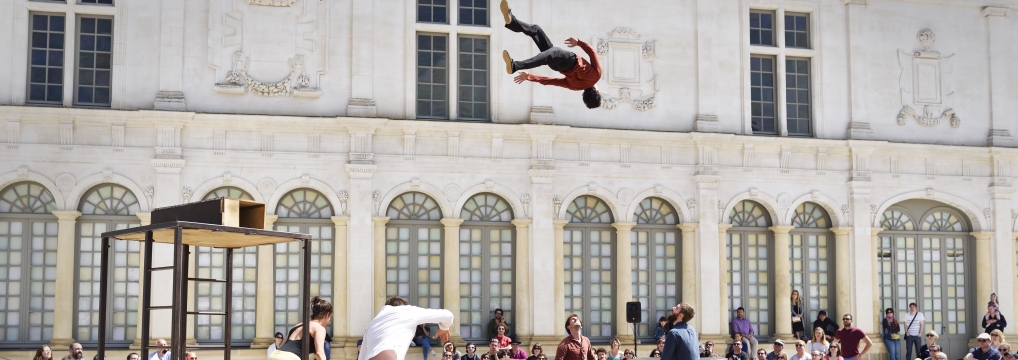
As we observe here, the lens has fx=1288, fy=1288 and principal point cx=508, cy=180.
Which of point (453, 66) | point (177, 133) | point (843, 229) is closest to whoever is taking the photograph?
point (177, 133)

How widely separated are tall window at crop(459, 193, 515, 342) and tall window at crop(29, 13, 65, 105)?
24.8 ft

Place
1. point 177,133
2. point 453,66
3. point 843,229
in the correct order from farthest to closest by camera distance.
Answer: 1. point 843,229
2. point 453,66
3. point 177,133

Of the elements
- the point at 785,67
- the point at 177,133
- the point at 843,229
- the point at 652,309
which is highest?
the point at 785,67

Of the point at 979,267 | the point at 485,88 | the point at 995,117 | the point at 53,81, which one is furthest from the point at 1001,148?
the point at 53,81

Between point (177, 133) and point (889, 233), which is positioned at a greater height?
point (177, 133)

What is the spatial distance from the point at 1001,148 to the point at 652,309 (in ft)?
27.0

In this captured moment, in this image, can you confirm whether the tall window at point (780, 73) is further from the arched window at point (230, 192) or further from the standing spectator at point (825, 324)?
the arched window at point (230, 192)

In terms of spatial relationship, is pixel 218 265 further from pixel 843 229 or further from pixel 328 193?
pixel 843 229

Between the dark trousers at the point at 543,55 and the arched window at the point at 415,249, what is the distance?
11796 millimetres

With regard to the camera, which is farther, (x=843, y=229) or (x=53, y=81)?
(x=843, y=229)

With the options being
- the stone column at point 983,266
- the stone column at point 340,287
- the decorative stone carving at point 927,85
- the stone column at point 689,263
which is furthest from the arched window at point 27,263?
the stone column at point 983,266

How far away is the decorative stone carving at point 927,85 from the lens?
2661 cm

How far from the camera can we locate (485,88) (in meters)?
24.3

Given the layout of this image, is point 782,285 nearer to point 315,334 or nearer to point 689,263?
point 689,263
